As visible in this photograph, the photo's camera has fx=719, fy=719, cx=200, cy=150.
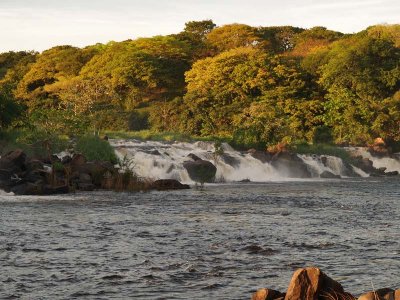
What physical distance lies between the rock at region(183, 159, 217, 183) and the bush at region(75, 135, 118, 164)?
517 cm

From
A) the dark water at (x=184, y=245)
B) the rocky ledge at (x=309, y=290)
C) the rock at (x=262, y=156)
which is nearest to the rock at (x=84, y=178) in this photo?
the dark water at (x=184, y=245)

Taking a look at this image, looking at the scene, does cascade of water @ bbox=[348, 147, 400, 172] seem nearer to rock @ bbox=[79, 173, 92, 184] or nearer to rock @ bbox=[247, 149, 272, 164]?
rock @ bbox=[247, 149, 272, 164]

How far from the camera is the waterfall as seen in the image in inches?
1946

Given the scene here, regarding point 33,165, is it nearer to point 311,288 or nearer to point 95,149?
point 95,149

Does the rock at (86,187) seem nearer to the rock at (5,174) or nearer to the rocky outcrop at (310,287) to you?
the rock at (5,174)

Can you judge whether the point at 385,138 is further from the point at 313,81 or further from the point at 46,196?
the point at 46,196

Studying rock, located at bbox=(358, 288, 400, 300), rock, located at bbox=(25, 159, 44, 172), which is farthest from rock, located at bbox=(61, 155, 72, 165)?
rock, located at bbox=(358, 288, 400, 300)

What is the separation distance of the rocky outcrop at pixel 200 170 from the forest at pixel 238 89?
1652cm

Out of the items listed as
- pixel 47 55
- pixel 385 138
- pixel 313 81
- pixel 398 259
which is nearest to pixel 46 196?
pixel 398 259

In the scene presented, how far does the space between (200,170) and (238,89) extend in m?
39.5

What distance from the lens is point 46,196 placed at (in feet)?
115

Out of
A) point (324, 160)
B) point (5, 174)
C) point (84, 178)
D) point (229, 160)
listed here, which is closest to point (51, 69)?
point (324, 160)

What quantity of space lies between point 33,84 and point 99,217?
3454 inches

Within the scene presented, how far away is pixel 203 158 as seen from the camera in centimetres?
5459
